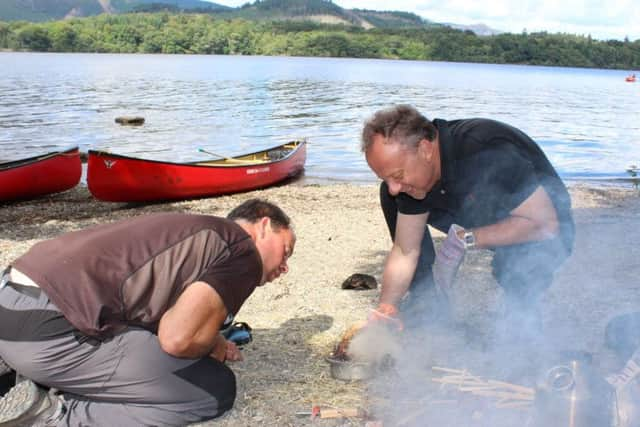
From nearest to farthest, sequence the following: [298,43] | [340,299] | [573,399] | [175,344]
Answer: [573,399] → [175,344] → [340,299] → [298,43]

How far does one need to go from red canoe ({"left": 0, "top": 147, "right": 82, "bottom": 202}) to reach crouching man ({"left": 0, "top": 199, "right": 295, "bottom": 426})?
759 cm

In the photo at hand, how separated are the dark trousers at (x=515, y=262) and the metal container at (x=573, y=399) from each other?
128 cm

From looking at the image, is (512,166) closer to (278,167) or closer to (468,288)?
(468,288)

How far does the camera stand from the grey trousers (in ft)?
9.44

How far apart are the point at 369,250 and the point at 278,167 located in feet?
20.1

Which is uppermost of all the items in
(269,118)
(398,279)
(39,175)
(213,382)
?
(398,279)

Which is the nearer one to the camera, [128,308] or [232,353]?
[128,308]

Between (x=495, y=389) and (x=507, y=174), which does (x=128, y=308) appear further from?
(x=507, y=174)

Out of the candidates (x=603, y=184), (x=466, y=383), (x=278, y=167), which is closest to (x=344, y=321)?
(x=466, y=383)

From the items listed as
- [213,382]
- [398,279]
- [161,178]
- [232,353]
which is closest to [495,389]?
[398,279]

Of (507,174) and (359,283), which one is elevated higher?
(507,174)

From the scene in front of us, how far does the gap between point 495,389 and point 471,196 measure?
1.18 meters

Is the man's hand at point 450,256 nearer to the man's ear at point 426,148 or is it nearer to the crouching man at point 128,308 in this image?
the man's ear at point 426,148

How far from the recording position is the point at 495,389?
323 cm
